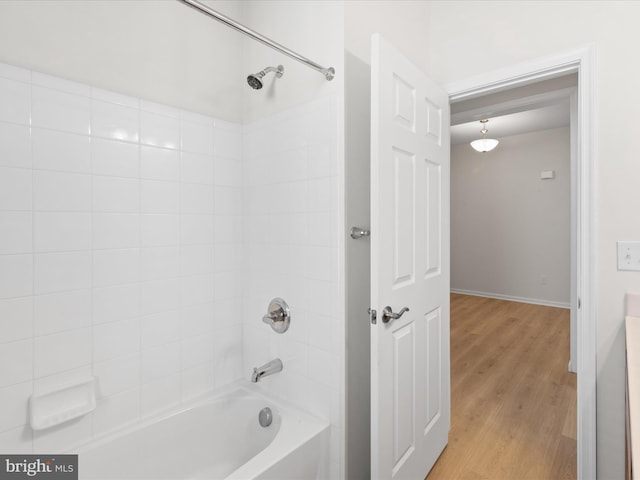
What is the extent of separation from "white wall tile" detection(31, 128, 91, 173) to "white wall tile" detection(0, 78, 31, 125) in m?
0.06

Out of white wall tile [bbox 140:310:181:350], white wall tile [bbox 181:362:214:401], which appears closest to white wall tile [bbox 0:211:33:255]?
white wall tile [bbox 140:310:181:350]

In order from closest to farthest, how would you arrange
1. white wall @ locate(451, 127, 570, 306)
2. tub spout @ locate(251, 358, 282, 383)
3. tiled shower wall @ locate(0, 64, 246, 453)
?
1. tiled shower wall @ locate(0, 64, 246, 453)
2. tub spout @ locate(251, 358, 282, 383)
3. white wall @ locate(451, 127, 570, 306)

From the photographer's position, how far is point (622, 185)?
4.60 ft

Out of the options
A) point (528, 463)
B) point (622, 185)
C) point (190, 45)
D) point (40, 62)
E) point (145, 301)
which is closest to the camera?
point (40, 62)

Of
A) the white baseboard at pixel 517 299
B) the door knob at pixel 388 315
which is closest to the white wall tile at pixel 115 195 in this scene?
the door knob at pixel 388 315

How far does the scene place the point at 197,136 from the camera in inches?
66.7

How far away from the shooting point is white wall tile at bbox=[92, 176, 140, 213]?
138cm

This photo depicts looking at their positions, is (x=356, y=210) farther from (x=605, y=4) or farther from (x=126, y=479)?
(x=126, y=479)

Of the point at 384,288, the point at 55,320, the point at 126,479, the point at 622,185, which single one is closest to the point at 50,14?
the point at 55,320

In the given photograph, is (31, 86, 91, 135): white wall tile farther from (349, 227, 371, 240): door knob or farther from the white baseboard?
the white baseboard

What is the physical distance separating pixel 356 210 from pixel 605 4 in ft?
4.38

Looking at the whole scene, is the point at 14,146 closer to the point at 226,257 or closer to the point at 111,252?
the point at 111,252

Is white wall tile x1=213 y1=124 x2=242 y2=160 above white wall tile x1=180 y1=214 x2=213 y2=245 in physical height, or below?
above

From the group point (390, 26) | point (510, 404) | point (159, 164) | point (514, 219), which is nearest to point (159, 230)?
point (159, 164)
